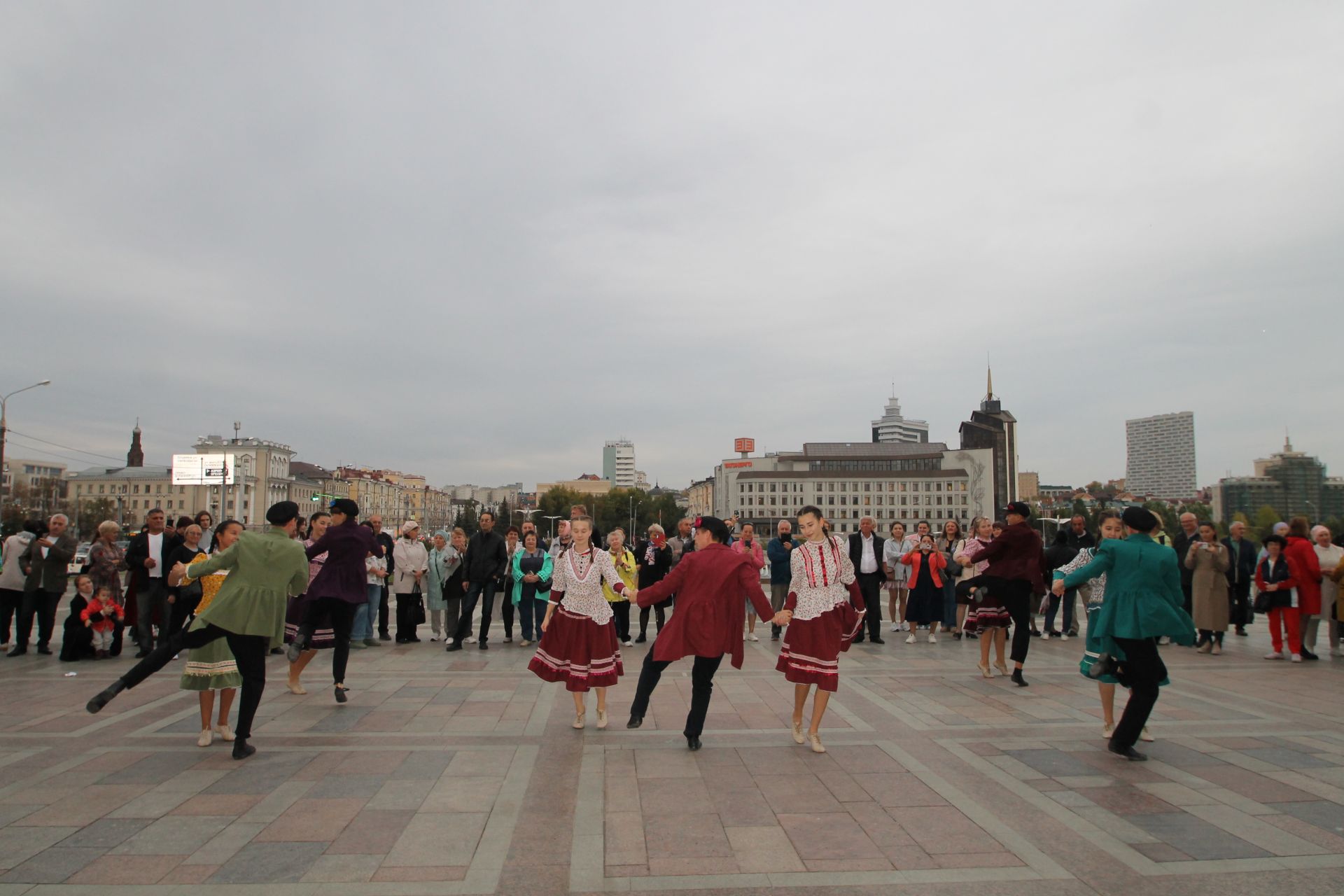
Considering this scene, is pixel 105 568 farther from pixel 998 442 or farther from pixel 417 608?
pixel 998 442

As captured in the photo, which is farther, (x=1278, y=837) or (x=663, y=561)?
(x=663, y=561)

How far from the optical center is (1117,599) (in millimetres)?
6402

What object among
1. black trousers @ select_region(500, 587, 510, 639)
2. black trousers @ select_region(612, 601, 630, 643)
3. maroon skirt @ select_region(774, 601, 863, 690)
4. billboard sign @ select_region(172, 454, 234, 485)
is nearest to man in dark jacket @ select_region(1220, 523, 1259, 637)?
black trousers @ select_region(612, 601, 630, 643)

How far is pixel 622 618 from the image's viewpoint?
12898 mm

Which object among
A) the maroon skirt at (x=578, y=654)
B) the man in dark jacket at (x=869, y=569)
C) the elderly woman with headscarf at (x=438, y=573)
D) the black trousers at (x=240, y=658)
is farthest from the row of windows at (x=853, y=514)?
the black trousers at (x=240, y=658)

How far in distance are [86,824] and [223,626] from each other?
171 cm

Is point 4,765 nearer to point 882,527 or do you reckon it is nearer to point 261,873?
point 261,873

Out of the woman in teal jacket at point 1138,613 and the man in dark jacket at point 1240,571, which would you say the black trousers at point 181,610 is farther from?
the man in dark jacket at point 1240,571

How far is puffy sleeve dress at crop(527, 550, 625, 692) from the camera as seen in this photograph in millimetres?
6965

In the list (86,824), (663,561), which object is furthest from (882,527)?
(86,824)

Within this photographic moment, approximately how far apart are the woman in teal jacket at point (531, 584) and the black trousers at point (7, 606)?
249 inches

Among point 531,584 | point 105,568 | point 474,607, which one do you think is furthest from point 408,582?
point 105,568

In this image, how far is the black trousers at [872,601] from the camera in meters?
12.9

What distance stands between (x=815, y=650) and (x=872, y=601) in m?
6.81
